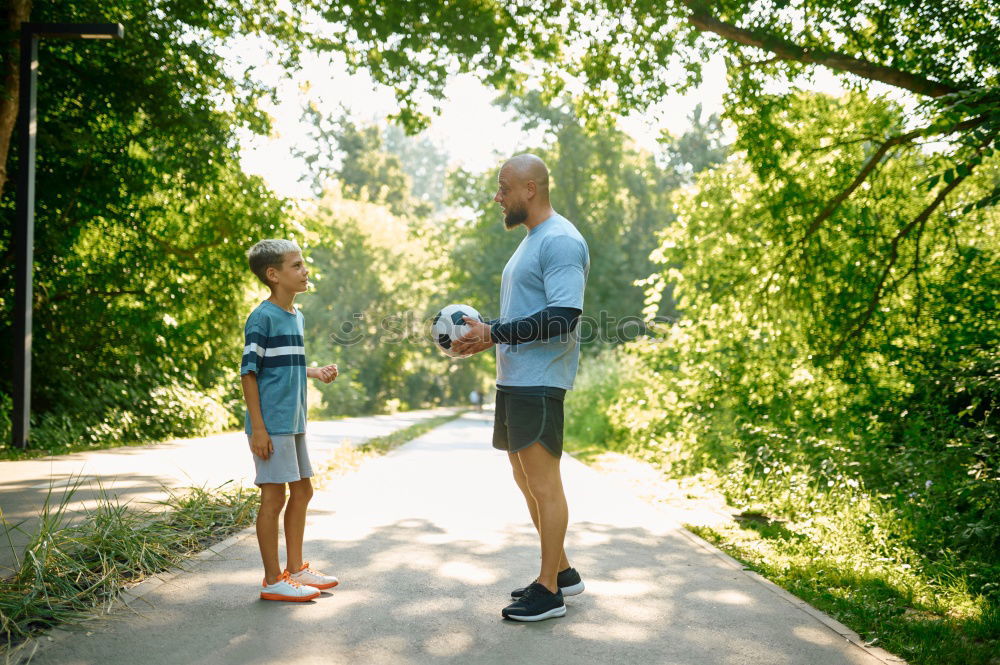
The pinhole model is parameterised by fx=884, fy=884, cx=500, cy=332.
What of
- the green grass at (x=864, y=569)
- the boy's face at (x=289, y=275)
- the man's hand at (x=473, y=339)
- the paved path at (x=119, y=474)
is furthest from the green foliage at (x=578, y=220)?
the man's hand at (x=473, y=339)

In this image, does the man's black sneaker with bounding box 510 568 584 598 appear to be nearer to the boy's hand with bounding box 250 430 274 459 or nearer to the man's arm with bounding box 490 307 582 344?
the man's arm with bounding box 490 307 582 344

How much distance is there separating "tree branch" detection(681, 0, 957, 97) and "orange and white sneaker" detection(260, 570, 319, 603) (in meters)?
8.11

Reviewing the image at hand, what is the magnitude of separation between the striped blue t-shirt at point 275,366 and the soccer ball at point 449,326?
797 millimetres

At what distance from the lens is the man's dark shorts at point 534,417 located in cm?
462

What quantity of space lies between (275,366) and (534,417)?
1.44m

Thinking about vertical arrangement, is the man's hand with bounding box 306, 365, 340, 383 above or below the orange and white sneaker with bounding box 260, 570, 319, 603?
above

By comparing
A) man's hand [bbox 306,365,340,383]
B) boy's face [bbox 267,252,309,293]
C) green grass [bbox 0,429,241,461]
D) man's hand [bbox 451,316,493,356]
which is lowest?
green grass [bbox 0,429,241,461]

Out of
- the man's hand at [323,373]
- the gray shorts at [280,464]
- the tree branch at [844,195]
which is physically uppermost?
the tree branch at [844,195]

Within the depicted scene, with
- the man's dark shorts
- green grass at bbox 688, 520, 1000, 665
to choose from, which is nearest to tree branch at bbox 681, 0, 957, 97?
green grass at bbox 688, 520, 1000, 665

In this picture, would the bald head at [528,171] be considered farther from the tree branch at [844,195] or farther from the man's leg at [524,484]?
the tree branch at [844,195]

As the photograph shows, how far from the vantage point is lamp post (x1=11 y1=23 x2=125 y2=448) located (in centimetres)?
1038

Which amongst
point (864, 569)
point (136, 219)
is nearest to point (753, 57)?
point (864, 569)

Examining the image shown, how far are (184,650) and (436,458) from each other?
35.6ft

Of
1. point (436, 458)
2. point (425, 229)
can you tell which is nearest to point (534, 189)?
point (436, 458)
